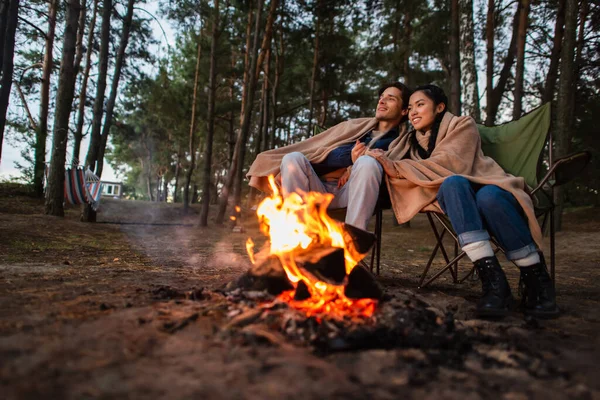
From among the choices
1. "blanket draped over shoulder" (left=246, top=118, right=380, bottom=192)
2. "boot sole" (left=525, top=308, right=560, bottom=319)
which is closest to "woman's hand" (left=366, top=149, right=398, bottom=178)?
"blanket draped over shoulder" (left=246, top=118, right=380, bottom=192)

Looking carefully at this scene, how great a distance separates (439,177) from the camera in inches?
95.4

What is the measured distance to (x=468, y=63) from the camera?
755 cm

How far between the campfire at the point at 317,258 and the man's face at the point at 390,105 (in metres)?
1.30

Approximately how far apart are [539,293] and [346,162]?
1.56 meters

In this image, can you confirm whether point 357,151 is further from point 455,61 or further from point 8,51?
point 8,51

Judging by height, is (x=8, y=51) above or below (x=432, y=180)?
above

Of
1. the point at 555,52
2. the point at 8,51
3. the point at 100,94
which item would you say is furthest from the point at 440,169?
the point at 100,94

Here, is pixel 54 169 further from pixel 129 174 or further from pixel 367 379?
pixel 129 174

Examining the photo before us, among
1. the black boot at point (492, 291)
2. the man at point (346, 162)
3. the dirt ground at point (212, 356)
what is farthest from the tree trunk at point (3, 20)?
the black boot at point (492, 291)

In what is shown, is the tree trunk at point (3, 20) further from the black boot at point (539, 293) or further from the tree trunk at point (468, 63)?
the black boot at point (539, 293)

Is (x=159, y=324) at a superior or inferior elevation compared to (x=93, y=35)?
inferior

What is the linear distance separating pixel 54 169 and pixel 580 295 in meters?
8.84

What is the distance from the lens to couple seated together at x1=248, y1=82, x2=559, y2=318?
6.91 feet

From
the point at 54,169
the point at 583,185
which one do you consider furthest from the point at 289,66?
the point at 583,185
